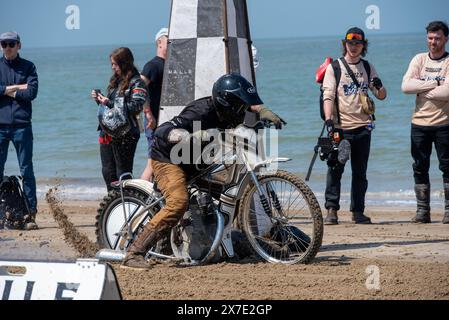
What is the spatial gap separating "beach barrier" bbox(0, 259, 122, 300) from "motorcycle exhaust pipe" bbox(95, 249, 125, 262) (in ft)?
7.78

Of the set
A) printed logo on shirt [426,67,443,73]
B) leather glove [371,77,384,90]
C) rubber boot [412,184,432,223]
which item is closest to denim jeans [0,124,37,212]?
leather glove [371,77,384,90]

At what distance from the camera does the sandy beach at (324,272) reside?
723 cm

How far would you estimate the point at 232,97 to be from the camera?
7977 mm

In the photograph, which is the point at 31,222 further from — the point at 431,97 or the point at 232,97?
the point at 431,97

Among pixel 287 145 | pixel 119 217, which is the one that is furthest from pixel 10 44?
pixel 287 145

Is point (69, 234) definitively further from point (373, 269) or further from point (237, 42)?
point (373, 269)

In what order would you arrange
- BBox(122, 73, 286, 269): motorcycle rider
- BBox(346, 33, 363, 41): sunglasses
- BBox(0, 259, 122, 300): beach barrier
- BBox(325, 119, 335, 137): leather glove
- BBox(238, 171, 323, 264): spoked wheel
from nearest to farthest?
1. BBox(0, 259, 122, 300): beach barrier
2. BBox(122, 73, 286, 269): motorcycle rider
3. BBox(238, 171, 323, 264): spoked wheel
4. BBox(325, 119, 335, 137): leather glove
5. BBox(346, 33, 363, 41): sunglasses

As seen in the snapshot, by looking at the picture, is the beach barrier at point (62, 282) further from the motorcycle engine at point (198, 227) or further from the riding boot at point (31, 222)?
the riding boot at point (31, 222)

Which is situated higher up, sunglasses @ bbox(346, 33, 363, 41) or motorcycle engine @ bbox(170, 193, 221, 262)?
sunglasses @ bbox(346, 33, 363, 41)

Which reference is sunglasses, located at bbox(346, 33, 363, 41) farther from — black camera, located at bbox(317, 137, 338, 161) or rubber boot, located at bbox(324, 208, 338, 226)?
rubber boot, located at bbox(324, 208, 338, 226)

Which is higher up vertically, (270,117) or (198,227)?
(270,117)

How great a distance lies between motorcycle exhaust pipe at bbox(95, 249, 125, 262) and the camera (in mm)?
8328

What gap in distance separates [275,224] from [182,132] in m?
1.10

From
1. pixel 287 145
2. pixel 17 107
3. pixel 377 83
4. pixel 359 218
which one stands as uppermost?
pixel 377 83
